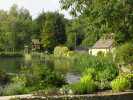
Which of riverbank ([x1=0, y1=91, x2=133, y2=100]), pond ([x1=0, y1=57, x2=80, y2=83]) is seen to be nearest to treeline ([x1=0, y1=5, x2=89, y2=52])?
pond ([x1=0, y1=57, x2=80, y2=83])

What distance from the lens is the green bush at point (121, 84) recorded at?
16.5m

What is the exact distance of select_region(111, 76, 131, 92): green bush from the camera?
16547mm

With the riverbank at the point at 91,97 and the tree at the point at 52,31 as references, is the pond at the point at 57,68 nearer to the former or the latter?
the riverbank at the point at 91,97

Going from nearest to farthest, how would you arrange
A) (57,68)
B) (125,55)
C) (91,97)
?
(91,97)
(125,55)
(57,68)

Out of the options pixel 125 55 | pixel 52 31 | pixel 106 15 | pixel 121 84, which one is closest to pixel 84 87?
pixel 121 84

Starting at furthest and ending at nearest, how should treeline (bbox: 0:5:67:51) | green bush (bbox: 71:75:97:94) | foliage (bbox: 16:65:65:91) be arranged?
treeline (bbox: 0:5:67:51) → foliage (bbox: 16:65:65:91) → green bush (bbox: 71:75:97:94)

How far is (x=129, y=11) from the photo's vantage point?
16.5 metres

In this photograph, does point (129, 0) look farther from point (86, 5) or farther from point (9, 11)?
point (9, 11)

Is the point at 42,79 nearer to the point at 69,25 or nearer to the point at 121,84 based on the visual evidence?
the point at 121,84

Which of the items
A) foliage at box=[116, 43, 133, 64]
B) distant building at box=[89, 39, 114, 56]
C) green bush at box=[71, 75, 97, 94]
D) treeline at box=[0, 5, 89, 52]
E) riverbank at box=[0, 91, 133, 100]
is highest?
treeline at box=[0, 5, 89, 52]

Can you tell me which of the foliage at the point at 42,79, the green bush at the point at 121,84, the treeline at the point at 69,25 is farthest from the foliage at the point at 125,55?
the green bush at the point at 121,84

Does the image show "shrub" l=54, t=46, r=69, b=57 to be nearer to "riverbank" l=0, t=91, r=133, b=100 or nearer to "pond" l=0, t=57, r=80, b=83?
"pond" l=0, t=57, r=80, b=83

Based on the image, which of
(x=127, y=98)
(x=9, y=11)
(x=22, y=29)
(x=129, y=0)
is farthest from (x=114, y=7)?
(x=9, y=11)

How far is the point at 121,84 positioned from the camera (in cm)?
1662
